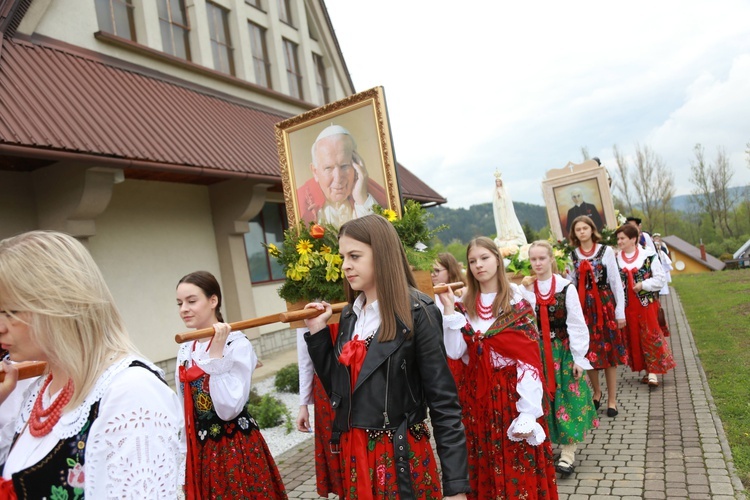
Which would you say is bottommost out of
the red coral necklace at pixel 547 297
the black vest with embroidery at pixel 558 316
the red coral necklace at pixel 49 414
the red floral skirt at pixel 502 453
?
the red floral skirt at pixel 502 453

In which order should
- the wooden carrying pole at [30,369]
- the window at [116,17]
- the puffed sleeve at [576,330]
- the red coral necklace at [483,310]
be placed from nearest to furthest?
the wooden carrying pole at [30,369] < the red coral necklace at [483,310] < the puffed sleeve at [576,330] < the window at [116,17]

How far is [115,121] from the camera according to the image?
8250 mm

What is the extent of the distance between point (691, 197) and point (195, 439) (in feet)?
156

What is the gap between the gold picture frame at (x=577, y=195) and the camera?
12.0m

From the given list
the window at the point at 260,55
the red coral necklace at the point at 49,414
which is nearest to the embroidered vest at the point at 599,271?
the red coral necklace at the point at 49,414

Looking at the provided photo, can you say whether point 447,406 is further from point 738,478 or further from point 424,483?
point 738,478

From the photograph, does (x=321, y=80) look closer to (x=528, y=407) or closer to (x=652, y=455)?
(x=652, y=455)

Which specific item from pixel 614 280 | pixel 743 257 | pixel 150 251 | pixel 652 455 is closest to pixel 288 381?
pixel 150 251

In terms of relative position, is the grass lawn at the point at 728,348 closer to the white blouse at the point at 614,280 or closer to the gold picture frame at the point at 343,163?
the white blouse at the point at 614,280

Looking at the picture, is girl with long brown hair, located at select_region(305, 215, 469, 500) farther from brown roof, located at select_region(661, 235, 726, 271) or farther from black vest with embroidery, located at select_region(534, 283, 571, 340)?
brown roof, located at select_region(661, 235, 726, 271)

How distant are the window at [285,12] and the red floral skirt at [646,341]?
11601 mm

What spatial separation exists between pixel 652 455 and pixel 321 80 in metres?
13.9

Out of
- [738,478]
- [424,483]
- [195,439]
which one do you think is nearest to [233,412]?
[195,439]

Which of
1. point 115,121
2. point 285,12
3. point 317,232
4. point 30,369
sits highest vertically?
point 285,12
